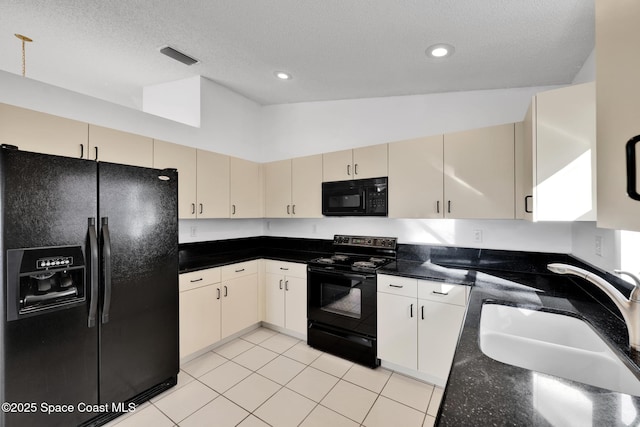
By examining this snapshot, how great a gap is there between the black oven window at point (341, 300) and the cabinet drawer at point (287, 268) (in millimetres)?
280

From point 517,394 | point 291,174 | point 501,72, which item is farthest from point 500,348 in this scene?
point 291,174

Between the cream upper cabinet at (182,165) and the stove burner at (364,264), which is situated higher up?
the cream upper cabinet at (182,165)

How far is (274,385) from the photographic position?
2182mm

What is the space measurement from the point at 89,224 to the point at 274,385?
1813mm

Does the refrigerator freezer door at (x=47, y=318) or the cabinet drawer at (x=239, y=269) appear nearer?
the refrigerator freezer door at (x=47, y=318)

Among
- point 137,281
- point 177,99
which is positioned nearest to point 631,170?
point 137,281

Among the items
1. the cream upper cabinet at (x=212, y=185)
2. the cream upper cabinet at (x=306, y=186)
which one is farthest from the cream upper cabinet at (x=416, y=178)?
the cream upper cabinet at (x=212, y=185)

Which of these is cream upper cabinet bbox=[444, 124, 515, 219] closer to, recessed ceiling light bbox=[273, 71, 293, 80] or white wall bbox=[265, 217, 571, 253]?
white wall bbox=[265, 217, 571, 253]

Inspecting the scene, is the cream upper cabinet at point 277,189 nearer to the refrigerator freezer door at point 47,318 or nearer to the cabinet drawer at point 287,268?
the cabinet drawer at point 287,268

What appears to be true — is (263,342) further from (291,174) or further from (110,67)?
(110,67)

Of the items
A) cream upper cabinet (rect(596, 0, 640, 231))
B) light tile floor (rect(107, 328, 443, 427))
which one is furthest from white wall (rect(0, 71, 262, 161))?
cream upper cabinet (rect(596, 0, 640, 231))

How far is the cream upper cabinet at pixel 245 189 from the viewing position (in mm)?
3070

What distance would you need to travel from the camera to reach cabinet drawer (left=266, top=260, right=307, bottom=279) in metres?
2.84

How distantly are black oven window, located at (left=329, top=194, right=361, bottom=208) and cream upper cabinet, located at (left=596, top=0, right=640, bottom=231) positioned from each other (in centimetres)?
211
